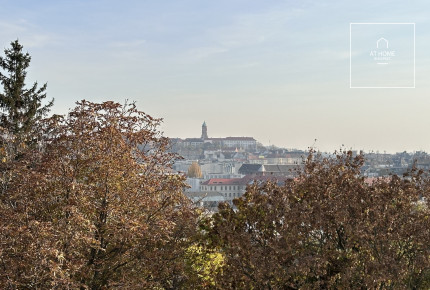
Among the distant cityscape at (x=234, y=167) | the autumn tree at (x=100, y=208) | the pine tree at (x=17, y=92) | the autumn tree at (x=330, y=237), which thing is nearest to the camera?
the autumn tree at (x=100, y=208)

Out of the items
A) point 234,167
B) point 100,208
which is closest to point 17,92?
point 100,208

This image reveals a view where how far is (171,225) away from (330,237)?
2563 mm

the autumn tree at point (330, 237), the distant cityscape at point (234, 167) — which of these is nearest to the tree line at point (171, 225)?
the autumn tree at point (330, 237)

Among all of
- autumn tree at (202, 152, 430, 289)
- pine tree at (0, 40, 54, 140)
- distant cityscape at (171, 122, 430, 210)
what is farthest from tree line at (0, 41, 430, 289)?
distant cityscape at (171, 122, 430, 210)

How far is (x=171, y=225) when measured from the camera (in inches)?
358

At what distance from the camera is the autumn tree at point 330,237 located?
26.2 ft

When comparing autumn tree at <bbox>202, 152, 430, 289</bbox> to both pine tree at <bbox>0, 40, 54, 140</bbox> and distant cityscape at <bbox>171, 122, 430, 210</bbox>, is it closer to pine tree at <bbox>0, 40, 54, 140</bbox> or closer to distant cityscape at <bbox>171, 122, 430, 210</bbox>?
pine tree at <bbox>0, 40, 54, 140</bbox>

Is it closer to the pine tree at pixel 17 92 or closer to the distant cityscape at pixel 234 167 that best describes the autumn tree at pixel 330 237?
the pine tree at pixel 17 92

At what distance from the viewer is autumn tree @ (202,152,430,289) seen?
26.2 feet

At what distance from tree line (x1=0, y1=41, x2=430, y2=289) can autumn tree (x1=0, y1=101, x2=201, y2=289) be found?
24 millimetres

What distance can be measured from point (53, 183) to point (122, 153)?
133cm

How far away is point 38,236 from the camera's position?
718 cm

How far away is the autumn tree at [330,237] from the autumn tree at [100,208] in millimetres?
1221

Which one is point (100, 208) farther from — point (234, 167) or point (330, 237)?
point (234, 167)
